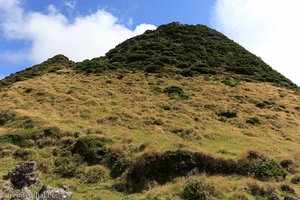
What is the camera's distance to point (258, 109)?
43.0 m

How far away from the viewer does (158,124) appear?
113 ft

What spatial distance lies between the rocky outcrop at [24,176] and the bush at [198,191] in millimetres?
8068

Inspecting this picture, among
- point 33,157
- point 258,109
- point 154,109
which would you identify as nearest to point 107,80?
point 154,109

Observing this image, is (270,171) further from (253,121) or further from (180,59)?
(180,59)

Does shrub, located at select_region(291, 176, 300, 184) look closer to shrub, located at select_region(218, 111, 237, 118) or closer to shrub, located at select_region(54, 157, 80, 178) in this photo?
shrub, located at select_region(54, 157, 80, 178)

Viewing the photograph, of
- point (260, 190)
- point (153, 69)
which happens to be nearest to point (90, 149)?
point (260, 190)

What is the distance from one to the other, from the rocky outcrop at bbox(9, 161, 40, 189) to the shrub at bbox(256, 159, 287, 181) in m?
11.9

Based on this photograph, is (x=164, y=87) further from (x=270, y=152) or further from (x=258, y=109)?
(x=270, y=152)

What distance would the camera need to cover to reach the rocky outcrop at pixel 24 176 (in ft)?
69.9

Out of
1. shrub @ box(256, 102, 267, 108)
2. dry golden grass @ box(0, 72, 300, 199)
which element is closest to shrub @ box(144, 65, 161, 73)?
dry golden grass @ box(0, 72, 300, 199)

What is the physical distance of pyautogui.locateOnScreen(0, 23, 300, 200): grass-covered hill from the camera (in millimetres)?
21859

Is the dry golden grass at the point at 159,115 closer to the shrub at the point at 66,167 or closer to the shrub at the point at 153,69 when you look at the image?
the shrub at the point at 66,167

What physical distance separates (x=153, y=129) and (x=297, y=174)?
12833 millimetres

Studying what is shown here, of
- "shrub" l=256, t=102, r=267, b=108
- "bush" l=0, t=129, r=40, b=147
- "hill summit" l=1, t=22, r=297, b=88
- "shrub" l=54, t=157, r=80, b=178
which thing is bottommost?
"shrub" l=54, t=157, r=80, b=178
